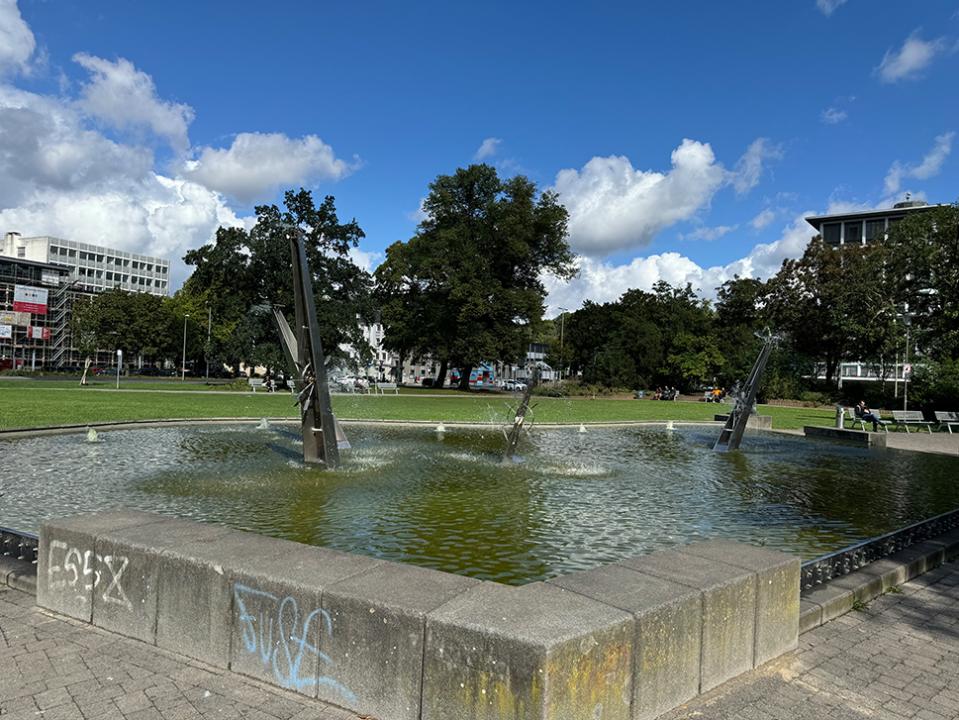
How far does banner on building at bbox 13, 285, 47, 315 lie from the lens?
313 feet

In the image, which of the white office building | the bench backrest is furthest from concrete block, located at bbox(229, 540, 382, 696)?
the white office building

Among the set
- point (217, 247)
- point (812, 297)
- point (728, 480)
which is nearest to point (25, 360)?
point (217, 247)

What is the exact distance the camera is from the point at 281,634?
3.91m

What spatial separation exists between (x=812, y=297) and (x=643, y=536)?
2400 inches

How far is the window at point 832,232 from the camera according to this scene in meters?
115

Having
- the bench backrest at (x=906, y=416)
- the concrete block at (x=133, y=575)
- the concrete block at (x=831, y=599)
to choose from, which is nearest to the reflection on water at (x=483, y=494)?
the concrete block at (x=831, y=599)

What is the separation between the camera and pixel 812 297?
61844mm

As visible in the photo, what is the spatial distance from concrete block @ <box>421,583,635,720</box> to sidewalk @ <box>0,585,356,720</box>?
0.76m

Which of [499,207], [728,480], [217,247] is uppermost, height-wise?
[499,207]

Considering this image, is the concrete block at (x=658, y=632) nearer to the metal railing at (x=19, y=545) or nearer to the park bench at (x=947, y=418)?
the metal railing at (x=19, y=545)

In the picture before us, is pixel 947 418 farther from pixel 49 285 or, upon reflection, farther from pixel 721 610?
pixel 49 285

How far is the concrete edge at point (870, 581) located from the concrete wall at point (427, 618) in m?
0.75

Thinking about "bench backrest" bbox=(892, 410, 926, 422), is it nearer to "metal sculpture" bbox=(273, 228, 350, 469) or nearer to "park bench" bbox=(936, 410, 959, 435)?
"park bench" bbox=(936, 410, 959, 435)

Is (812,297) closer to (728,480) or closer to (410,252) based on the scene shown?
(410,252)
